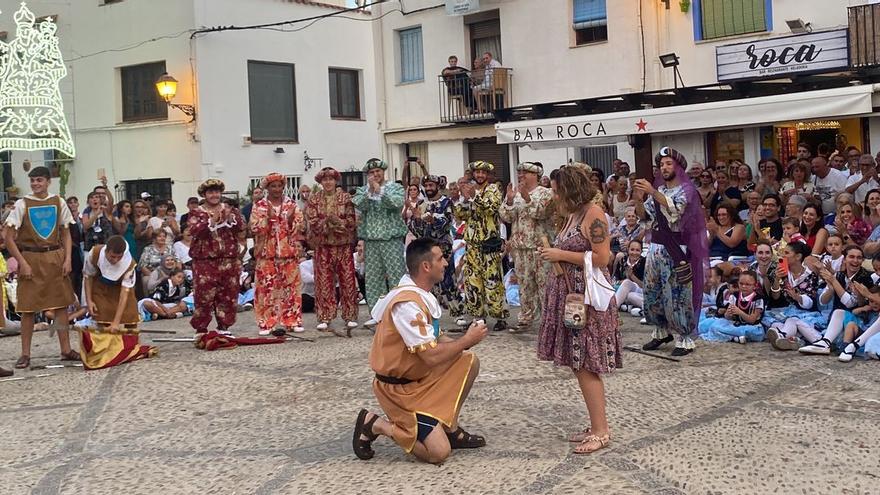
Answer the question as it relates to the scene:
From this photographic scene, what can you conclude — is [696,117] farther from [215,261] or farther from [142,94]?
[142,94]

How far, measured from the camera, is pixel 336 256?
392 inches

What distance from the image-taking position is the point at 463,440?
17.9ft

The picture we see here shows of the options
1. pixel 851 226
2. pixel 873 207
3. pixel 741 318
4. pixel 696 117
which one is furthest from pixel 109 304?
pixel 873 207

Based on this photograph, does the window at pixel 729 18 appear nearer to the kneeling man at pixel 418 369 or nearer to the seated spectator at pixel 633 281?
the seated spectator at pixel 633 281

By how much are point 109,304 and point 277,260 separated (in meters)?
1.84

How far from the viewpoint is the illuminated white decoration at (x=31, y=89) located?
62.3ft

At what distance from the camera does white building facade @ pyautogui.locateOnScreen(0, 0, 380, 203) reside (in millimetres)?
20547

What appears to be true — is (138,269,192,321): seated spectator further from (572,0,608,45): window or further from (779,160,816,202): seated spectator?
(572,0,608,45): window

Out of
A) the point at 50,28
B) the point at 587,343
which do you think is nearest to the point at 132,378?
the point at 587,343

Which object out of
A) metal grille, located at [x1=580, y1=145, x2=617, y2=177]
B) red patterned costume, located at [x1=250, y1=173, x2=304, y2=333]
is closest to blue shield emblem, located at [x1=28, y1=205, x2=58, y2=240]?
red patterned costume, located at [x1=250, y1=173, x2=304, y2=333]

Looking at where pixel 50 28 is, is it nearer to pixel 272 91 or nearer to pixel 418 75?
pixel 272 91

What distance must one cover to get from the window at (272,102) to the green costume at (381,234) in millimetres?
12076

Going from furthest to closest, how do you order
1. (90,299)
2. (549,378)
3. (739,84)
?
1. (739,84)
2. (90,299)
3. (549,378)

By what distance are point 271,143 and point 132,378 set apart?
45.9 feet
